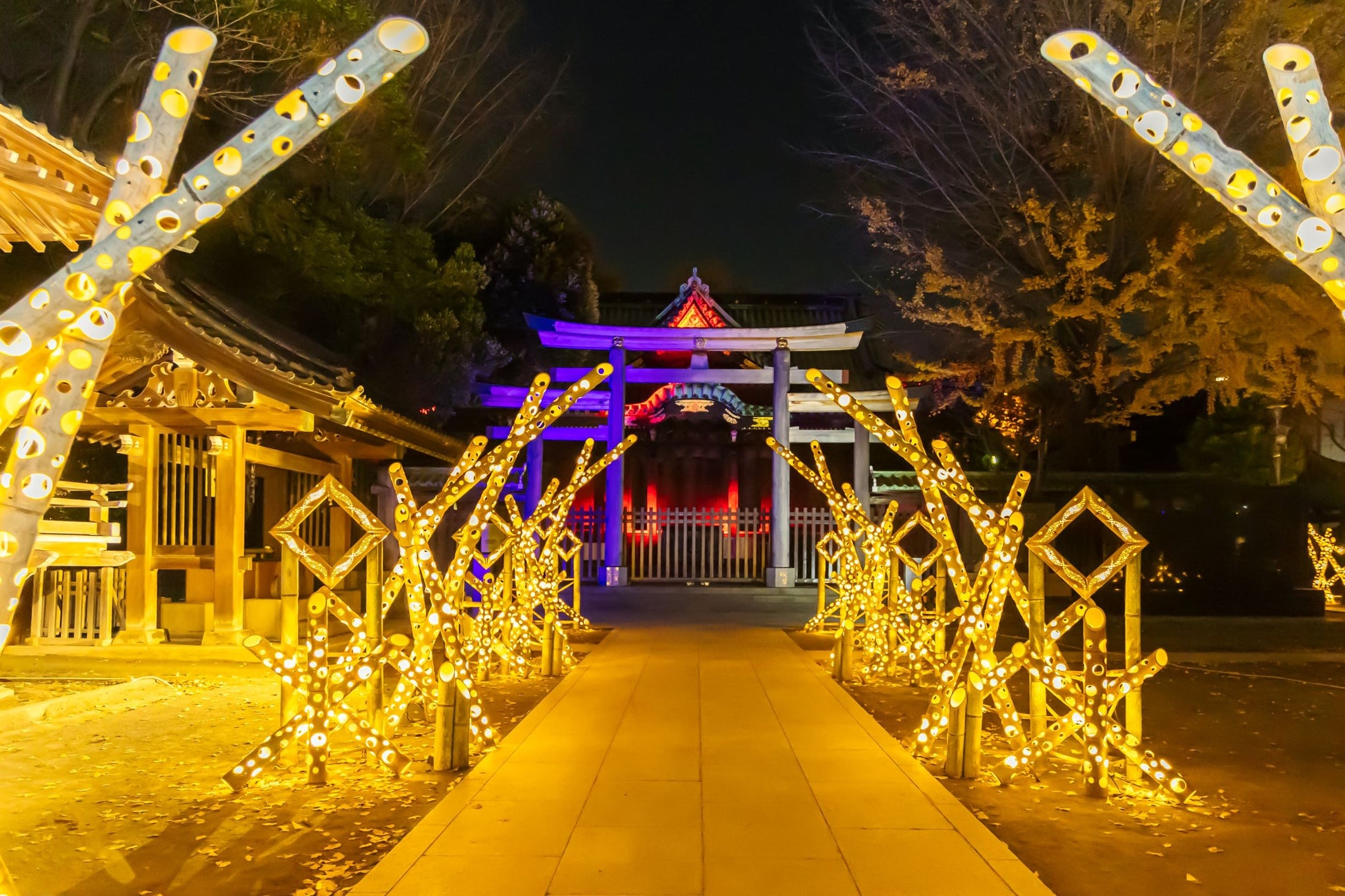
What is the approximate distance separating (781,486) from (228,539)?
34.7 feet

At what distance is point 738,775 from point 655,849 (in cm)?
141

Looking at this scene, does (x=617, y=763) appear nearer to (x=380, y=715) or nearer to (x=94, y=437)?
(x=380, y=715)

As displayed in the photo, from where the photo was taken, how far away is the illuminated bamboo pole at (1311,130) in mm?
3281

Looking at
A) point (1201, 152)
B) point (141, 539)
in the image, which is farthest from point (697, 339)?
point (1201, 152)

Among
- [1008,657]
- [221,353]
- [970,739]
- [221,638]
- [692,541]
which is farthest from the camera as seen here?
[692,541]

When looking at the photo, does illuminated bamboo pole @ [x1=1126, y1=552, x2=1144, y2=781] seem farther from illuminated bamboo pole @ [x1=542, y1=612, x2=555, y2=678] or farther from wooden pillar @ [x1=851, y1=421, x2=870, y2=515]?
wooden pillar @ [x1=851, y1=421, x2=870, y2=515]

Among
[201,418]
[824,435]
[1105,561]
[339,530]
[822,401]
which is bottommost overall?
[339,530]

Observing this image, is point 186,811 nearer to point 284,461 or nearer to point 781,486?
point 284,461

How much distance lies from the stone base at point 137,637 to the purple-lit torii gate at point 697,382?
333 inches

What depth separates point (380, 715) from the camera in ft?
20.1

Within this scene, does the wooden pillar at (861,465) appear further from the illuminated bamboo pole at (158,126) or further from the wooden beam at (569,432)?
the illuminated bamboo pole at (158,126)

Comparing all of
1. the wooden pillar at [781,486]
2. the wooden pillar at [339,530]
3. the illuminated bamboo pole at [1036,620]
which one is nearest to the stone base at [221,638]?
the wooden pillar at [339,530]

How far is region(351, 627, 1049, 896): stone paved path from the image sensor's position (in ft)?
13.2

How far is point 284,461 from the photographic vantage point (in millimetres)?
12555
